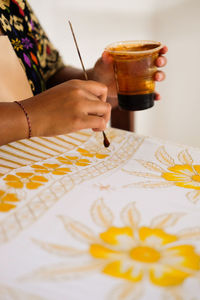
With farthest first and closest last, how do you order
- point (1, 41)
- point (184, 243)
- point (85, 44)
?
point (85, 44)
point (1, 41)
point (184, 243)

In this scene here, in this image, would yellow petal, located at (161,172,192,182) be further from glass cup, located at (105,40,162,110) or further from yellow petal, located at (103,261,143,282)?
yellow petal, located at (103,261,143,282)

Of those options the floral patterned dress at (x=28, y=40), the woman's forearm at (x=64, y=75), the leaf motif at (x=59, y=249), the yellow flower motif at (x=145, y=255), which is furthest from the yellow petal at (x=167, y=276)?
the woman's forearm at (x=64, y=75)

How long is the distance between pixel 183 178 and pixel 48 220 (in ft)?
1.01

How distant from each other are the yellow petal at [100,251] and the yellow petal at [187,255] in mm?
82

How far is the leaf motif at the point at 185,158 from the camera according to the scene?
2.60 ft

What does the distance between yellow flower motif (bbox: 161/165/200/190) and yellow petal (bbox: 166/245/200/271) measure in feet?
0.66

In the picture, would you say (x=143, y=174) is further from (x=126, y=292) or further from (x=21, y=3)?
(x=21, y=3)

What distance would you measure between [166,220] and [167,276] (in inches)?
5.1

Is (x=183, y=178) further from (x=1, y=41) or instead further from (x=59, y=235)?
(x=1, y=41)

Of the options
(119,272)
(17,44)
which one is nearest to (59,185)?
(119,272)

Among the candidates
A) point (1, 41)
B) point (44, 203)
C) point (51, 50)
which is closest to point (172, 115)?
point (51, 50)

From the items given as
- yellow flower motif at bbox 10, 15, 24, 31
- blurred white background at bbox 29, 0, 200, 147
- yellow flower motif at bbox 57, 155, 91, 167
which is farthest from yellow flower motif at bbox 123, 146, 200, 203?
blurred white background at bbox 29, 0, 200, 147

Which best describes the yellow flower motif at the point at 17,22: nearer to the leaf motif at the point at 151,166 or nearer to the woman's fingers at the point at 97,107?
the woman's fingers at the point at 97,107

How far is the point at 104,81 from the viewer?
3.40ft
